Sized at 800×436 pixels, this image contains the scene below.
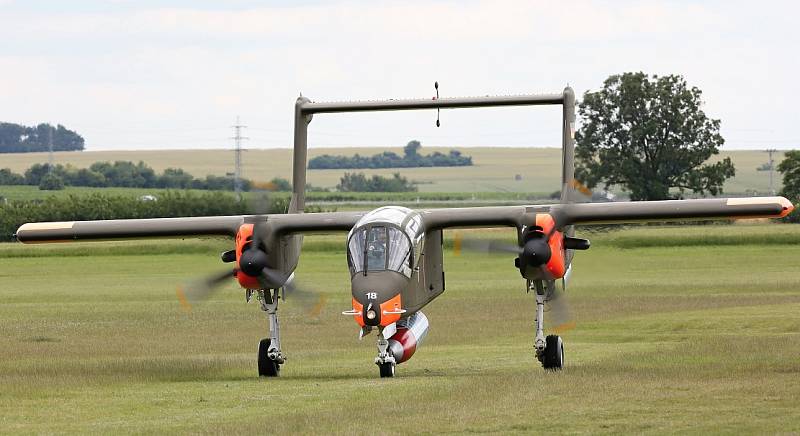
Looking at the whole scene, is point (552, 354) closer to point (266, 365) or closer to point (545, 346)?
point (545, 346)

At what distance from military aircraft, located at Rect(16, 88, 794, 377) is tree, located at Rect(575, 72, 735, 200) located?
205ft

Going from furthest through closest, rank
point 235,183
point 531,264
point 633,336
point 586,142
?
point 586,142 → point 235,183 → point 633,336 → point 531,264

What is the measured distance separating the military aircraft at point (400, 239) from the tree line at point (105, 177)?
71340 millimetres

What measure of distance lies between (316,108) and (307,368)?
532 centimetres

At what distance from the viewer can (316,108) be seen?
28.5m

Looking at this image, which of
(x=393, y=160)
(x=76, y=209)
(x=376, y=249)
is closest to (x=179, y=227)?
(x=376, y=249)

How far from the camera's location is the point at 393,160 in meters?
144

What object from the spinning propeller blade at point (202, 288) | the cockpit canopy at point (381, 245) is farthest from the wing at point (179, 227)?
the cockpit canopy at point (381, 245)

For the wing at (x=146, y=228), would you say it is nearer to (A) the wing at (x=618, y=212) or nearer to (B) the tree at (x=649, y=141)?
(A) the wing at (x=618, y=212)

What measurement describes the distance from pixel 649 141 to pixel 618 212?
222 ft

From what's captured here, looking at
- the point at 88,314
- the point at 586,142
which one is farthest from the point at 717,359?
the point at 586,142

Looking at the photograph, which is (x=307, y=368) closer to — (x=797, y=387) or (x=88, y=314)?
(x=797, y=387)

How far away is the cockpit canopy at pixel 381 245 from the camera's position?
2330 centimetres

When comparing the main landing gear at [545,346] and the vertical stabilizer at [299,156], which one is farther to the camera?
the vertical stabilizer at [299,156]
